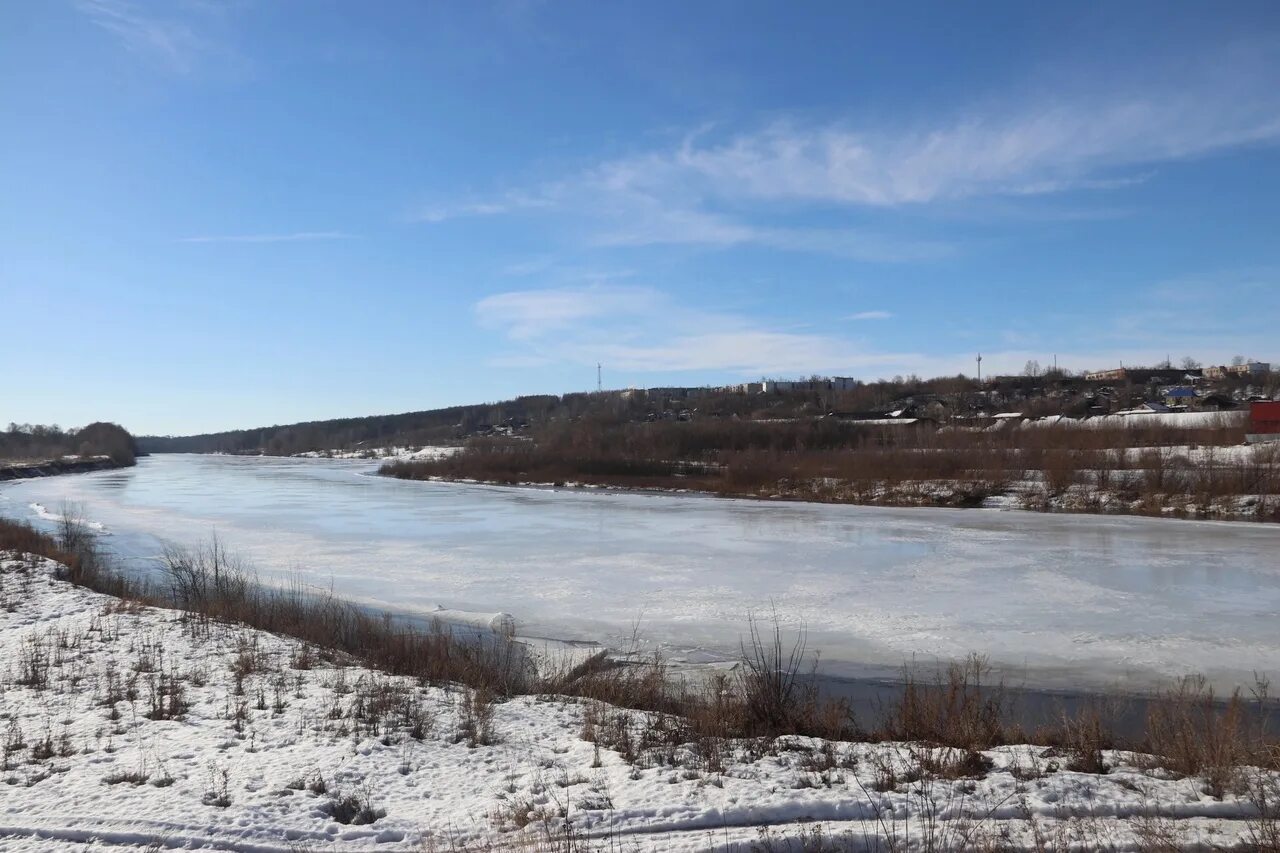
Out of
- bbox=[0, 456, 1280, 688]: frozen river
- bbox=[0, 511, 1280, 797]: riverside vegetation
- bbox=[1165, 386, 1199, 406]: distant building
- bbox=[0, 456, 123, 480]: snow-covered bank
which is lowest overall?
bbox=[0, 456, 1280, 688]: frozen river

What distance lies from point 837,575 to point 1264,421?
30.1 m

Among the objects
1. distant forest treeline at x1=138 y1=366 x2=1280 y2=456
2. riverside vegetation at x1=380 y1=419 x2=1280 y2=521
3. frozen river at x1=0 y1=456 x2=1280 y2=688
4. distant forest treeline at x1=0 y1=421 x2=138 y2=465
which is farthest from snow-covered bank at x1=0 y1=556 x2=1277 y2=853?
distant forest treeline at x1=0 y1=421 x2=138 y2=465

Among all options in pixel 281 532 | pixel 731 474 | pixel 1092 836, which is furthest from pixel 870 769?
pixel 731 474

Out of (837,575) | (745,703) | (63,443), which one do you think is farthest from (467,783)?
(63,443)

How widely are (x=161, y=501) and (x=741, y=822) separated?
33.0 metres

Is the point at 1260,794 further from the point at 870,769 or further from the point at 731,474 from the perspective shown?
the point at 731,474

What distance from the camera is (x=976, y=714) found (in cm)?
556

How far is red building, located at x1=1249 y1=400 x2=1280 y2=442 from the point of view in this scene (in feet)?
104

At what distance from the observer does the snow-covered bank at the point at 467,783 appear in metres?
3.99

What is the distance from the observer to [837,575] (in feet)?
42.5

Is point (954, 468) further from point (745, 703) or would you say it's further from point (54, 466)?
point (54, 466)

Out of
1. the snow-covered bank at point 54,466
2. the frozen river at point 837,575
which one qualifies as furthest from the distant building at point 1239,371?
the snow-covered bank at point 54,466

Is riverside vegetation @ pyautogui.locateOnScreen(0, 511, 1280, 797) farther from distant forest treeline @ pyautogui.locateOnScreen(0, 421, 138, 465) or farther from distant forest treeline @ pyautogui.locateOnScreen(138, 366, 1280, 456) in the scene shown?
distant forest treeline @ pyautogui.locateOnScreen(0, 421, 138, 465)

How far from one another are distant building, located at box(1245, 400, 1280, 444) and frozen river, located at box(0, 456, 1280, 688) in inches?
563
